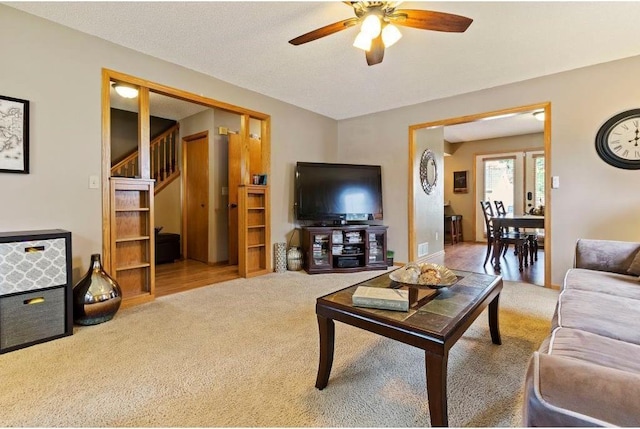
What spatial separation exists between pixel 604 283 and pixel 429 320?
147 centimetres

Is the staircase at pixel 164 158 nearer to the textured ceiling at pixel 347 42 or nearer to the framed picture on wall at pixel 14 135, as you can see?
the textured ceiling at pixel 347 42

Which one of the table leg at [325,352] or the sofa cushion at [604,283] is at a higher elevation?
the sofa cushion at [604,283]

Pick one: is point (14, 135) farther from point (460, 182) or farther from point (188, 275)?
point (460, 182)

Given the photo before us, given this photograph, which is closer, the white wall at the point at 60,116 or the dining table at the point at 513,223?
the white wall at the point at 60,116

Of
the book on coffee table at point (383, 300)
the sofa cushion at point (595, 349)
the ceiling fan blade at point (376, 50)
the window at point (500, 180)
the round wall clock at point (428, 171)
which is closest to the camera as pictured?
the sofa cushion at point (595, 349)

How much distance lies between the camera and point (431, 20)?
198 cm

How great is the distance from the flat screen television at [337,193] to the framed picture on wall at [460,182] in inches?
159

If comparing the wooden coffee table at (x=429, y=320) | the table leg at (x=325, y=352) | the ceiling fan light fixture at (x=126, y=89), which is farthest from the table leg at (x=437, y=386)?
the ceiling fan light fixture at (x=126, y=89)

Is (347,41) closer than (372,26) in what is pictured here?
No

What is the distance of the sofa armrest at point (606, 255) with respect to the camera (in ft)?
7.45

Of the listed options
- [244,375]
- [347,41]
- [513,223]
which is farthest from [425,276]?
[513,223]

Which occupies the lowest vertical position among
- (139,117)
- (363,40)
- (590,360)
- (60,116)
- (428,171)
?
(590,360)

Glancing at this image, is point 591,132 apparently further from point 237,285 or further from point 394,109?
point 237,285

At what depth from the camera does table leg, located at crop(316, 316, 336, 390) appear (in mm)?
1564
